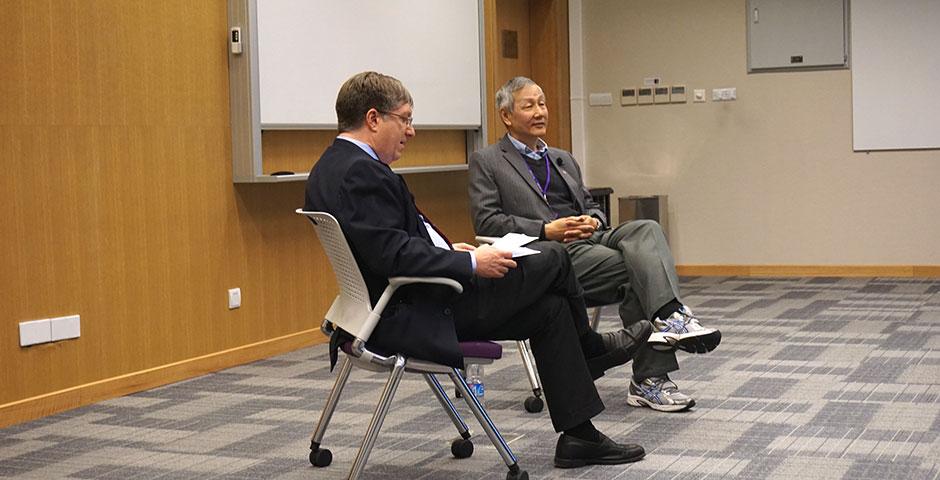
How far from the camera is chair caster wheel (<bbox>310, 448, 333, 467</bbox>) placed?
3799 mm

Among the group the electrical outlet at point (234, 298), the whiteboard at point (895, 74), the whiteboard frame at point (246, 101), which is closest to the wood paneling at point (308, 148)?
the whiteboard frame at point (246, 101)

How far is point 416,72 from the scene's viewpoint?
712 cm

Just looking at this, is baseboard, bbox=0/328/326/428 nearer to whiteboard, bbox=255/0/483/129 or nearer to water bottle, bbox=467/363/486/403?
whiteboard, bbox=255/0/483/129

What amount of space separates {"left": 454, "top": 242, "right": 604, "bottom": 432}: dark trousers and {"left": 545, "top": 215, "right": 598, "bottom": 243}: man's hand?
86cm

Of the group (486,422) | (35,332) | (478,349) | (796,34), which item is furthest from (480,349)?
(796,34)

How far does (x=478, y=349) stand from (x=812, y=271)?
6138 millimetres

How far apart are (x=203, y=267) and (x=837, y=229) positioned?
17.0 ft

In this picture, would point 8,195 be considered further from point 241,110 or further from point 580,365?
point 580,365

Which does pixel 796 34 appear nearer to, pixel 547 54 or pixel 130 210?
pixel 547 54

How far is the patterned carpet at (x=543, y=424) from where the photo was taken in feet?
12.2

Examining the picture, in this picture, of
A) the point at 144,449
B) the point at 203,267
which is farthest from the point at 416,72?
the point at 144,449

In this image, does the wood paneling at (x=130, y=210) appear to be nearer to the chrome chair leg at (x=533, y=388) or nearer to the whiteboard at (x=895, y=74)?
the chrome chair leg at (x=533, y=388)

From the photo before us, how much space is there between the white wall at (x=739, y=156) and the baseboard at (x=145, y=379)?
386cm

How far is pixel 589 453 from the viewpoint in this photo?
3.66 meters
